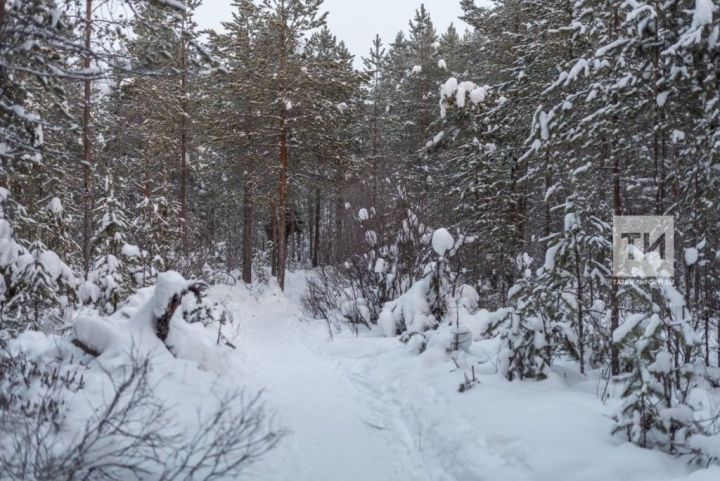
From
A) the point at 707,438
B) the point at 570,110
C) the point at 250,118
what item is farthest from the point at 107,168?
the point at 707,438

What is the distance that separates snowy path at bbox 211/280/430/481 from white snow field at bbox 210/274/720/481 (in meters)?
0.01

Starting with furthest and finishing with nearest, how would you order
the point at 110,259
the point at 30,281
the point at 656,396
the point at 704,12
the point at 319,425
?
the point at 110,259, the point at 30,281, the point at 319,425, the point at 704,12, the point at 656,396

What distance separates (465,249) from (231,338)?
568cm

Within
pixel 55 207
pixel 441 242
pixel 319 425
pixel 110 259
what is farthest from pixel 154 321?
pixel 441 242

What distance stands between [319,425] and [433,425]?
1.25 m

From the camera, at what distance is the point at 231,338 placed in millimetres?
9664

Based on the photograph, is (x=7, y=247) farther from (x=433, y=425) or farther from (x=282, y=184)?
(x=282, y=184)

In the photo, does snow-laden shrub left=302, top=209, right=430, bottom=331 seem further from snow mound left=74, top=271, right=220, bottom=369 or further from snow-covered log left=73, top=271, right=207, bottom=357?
snow-covered log left=73, top=271, right=207, bottom=357

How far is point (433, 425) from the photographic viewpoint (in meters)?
5.10

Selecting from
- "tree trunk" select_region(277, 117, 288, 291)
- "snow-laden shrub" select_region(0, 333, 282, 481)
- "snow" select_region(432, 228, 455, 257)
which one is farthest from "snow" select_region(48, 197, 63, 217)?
"tree trunk" select_region(277, 117, 288, 291)

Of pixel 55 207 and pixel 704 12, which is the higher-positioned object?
pixel 704 12

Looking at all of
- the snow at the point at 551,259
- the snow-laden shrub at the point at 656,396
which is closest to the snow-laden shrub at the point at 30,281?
the snow at the point at 551,259

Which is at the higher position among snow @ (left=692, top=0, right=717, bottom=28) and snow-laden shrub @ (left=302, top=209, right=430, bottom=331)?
snow @ (left=692, top=0, right=717, bottom=28)

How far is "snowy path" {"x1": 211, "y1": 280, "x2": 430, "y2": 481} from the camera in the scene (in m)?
4.18
